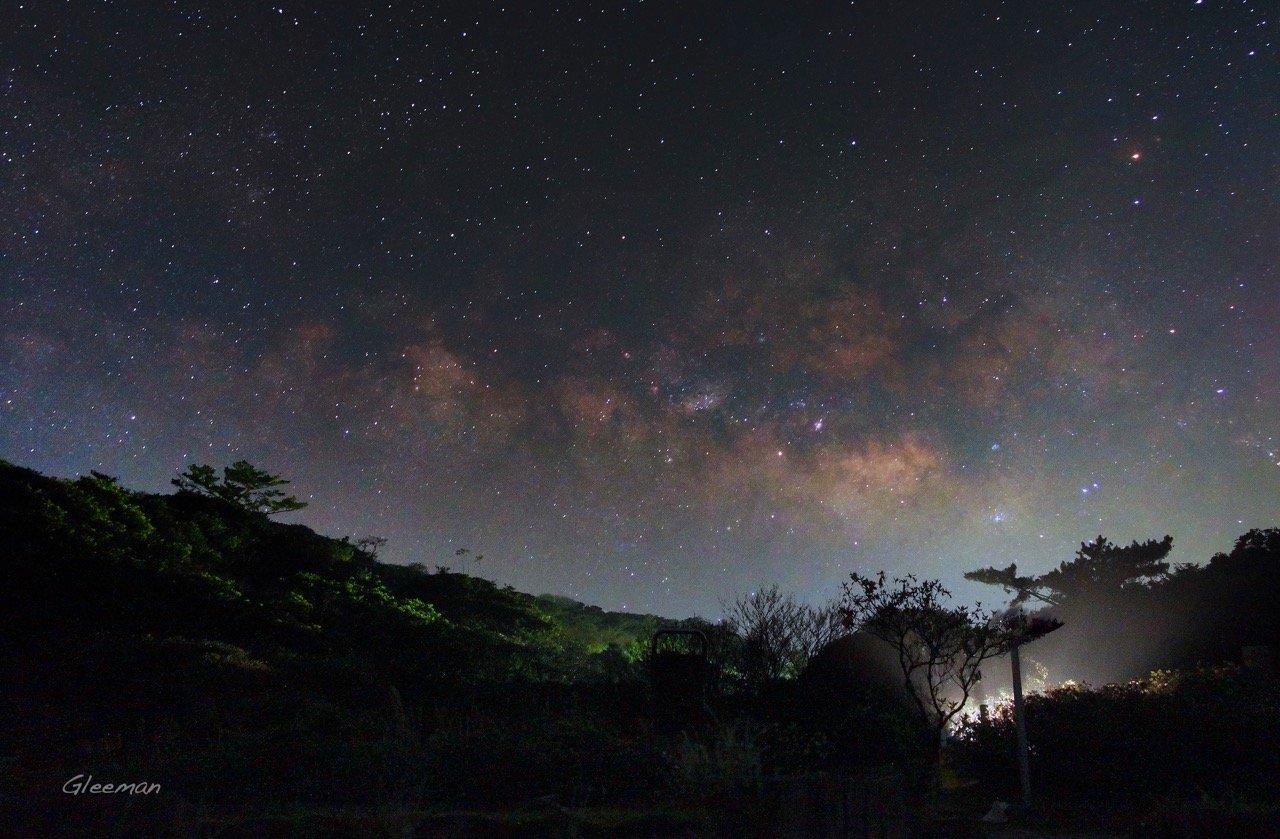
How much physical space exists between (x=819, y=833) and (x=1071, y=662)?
108 ft

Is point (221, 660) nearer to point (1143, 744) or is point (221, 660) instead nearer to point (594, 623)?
point (1143, 744)

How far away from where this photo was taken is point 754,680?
18.9m

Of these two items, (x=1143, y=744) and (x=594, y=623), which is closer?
(x=1143, y=744)

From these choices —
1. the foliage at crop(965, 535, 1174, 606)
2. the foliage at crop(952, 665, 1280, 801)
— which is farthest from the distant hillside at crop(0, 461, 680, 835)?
the foliage at crop(965, 535, 1174, 606)

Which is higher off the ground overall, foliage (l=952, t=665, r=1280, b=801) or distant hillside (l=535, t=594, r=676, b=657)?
distant hillside (l=535, t=594, r=676, b=657)

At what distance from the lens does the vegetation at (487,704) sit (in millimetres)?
6707

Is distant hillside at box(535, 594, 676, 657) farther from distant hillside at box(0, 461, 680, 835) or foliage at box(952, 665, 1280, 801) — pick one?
foliage at box(952, 665, 1280, 801)

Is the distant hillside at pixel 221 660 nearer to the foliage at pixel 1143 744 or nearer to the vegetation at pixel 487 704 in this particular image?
the vegetation at pixel 487 704

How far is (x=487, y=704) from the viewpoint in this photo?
63.1 feet

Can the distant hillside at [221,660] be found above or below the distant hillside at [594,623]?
below

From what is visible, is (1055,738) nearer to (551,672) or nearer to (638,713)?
(638,713)

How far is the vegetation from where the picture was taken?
671 cm

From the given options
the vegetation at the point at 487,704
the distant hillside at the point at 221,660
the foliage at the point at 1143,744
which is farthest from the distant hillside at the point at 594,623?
the foliage at the point at 1143,744

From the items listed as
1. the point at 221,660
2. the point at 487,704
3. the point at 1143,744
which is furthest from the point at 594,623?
the point at 1143,744
